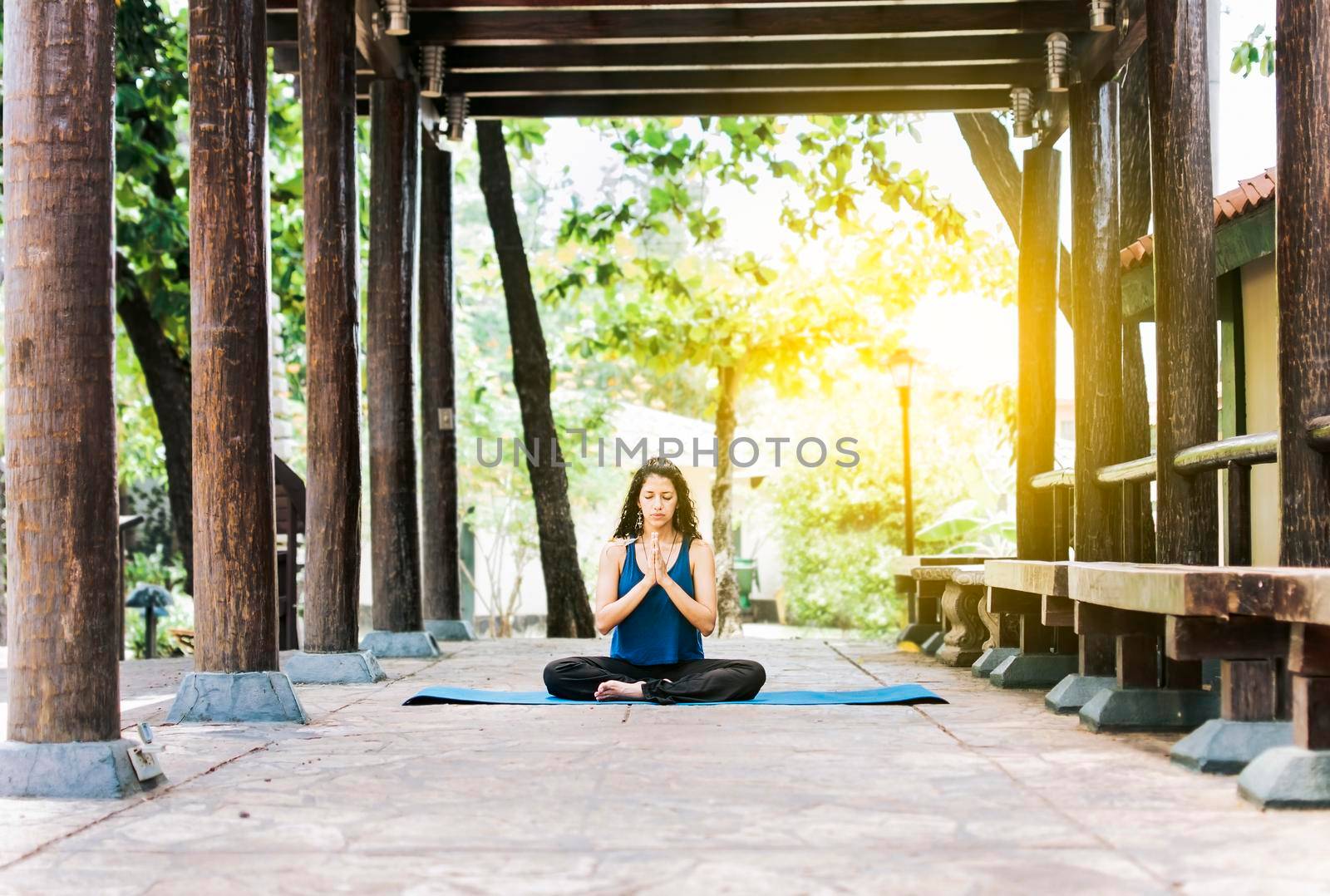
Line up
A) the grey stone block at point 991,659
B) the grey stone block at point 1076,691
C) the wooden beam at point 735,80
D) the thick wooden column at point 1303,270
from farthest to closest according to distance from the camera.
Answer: the wooden beam at point 735,80
the grey stone block at point 991,659
the grey stone block at point 1076,691
the thick wooden column at point 1303,270

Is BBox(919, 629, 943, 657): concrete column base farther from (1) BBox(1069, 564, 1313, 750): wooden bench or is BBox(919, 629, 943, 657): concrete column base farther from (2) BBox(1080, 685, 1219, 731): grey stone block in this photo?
(1) BBox(1069, 564, 1313, 750): wooden bench

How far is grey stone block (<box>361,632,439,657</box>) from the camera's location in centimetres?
903

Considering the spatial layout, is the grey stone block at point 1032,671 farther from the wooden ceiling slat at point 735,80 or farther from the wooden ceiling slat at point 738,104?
the wooden ceiling slat at point 738,104

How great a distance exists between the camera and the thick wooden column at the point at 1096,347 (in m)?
7.17

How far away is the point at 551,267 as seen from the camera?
26.4 meters

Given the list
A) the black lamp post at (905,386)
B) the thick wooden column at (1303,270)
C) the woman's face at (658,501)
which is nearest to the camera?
the thick wooden column at (1303,270)

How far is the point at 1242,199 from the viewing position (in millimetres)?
7852

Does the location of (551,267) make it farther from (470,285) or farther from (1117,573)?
(1117,573)

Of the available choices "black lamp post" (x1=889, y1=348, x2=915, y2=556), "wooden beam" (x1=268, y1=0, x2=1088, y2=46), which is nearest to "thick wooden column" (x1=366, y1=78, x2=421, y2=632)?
"wooden beam" (x1=268, y1=0, x2=1088, y2=46)

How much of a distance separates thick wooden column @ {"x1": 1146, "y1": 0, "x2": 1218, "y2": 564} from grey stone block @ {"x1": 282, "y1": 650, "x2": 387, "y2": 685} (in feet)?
13.1

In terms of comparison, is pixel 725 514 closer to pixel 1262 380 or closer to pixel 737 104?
pixel 737 104

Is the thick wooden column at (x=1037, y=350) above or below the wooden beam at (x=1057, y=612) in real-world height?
above

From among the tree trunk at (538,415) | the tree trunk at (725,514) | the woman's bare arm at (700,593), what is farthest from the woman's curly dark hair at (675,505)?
the tree trunk at (725,514)

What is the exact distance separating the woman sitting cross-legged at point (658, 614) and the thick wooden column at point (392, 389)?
2432 millimetres
